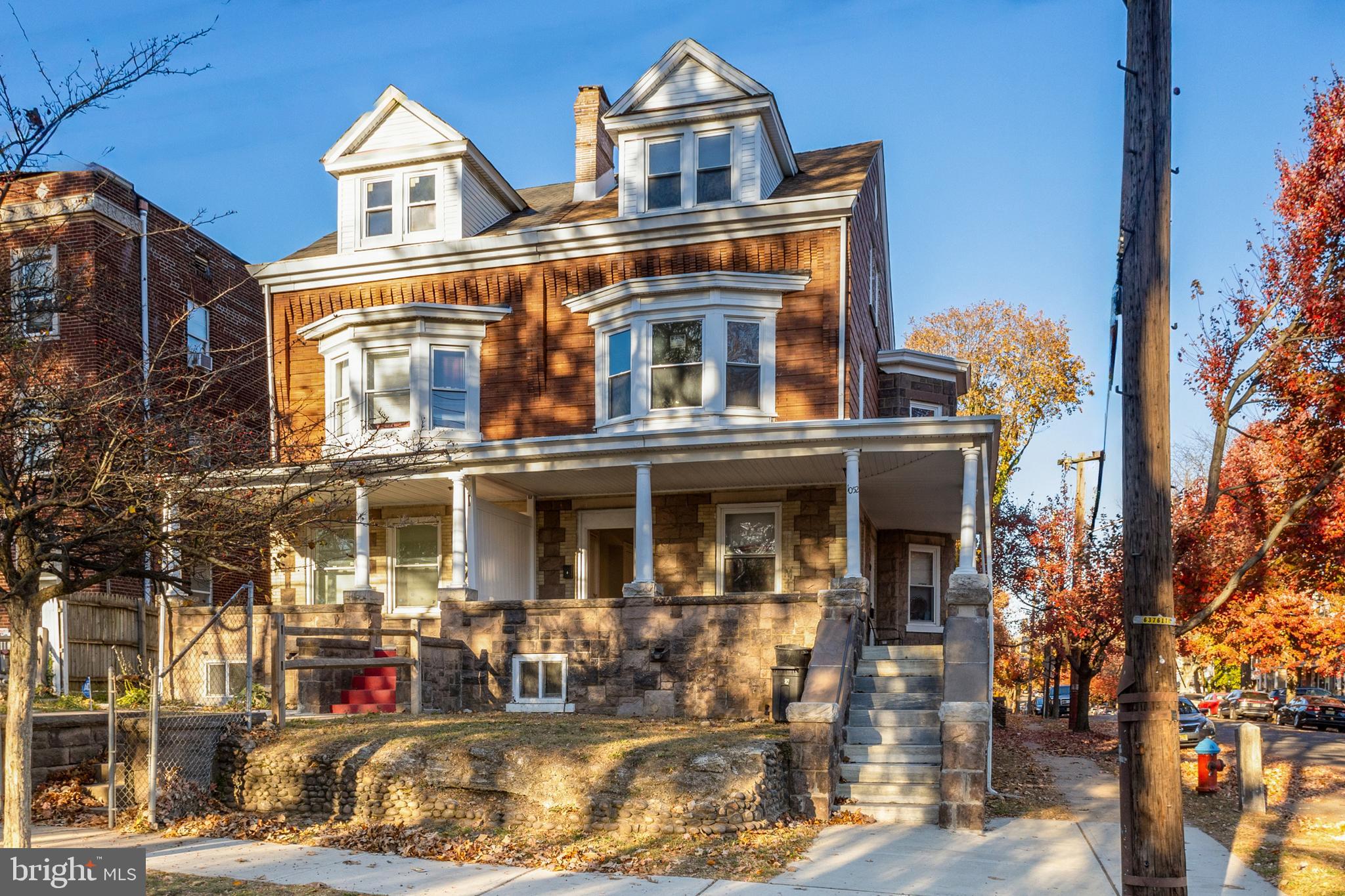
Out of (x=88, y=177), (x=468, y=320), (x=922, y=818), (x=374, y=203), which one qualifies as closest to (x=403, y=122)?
(x=374, y=203)

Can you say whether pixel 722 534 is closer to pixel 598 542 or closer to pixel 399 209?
pixel 598 542

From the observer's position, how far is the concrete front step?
→ 13.7 meters

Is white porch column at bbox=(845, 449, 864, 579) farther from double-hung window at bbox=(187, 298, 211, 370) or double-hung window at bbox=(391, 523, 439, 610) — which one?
double-hung window at bbox=(187, 298, 211, 370)

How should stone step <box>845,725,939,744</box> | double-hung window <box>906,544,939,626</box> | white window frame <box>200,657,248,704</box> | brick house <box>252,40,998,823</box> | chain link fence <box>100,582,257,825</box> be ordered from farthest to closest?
double-hung window <box>906,544,939,626</box> → white window frame <box>200,657,248,704</box> → brick house <box>252,40,998,823</box> → stone step <box>845,725,939,744</box> → chain link fence <box>100,582,257,825</box>

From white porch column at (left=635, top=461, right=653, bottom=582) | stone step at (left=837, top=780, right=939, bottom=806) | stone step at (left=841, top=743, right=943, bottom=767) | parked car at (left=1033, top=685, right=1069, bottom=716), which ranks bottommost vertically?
parked car at (left=1033, top=685, right=1069, bottom=716)

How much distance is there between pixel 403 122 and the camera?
67.4ft

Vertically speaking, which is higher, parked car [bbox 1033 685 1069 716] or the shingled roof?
the shingled roof

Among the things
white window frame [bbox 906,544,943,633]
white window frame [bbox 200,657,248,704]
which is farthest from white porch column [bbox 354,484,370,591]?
white window frame [bbox 906,544,943,633]

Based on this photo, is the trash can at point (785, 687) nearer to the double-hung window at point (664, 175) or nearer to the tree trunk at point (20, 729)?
the tree trunk at point (20, 729)

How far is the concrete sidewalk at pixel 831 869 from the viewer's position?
8.48m

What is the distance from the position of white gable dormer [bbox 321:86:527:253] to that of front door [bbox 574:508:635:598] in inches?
224

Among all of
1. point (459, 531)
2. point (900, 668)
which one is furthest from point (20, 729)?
point (900, 668)

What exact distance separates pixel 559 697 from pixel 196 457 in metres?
8.35

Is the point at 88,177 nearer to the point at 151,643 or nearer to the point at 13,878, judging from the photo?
the point at 151,643
